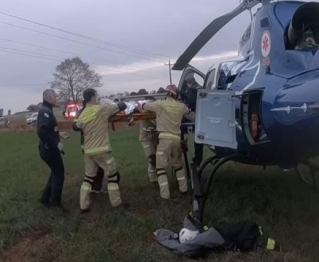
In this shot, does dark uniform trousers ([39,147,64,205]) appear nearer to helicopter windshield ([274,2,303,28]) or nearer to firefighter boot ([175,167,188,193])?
firefighter boot ([175,167,188,193])

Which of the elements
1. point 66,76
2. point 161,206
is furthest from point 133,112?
point 66,76

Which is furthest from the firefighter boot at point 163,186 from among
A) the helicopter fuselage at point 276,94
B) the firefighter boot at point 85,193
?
the helicopter fuselage at point 276,94

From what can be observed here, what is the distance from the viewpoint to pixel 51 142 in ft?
25.0

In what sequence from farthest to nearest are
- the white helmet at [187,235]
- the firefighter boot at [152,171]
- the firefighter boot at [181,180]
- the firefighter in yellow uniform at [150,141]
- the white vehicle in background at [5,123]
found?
the white vehicle in background at [5,123] < the firefighter boot at [152,171] < the firefighter in yellow uniform at [150,141] < the firefighter boot at [181,180] < the white helmet at [187,235]

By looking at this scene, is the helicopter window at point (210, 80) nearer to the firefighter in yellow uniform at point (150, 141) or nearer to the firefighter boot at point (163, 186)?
the firefighter in yellow uniform at point (150, 141)

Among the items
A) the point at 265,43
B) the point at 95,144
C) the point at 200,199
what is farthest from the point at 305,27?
the point at 95,144

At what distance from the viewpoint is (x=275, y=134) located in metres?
5.12

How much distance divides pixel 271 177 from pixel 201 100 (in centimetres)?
359

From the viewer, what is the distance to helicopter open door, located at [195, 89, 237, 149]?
19.3 feet

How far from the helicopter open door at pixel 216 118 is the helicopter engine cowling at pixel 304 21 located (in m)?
0.94

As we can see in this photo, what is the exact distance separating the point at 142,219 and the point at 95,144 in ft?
4.19

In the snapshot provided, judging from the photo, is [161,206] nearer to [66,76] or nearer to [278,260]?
[278,260]

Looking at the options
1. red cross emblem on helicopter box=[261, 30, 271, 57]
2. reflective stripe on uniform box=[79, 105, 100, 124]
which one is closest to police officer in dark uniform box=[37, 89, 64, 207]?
reflective stripe on uniform box=[79, 105, 100, 124]

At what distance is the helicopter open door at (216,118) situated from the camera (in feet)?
19.3
